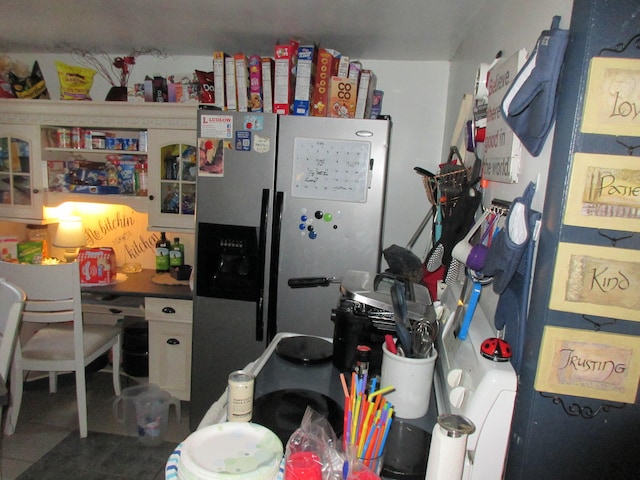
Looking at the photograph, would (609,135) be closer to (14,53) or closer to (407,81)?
(407,81)

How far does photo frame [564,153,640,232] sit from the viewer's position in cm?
69

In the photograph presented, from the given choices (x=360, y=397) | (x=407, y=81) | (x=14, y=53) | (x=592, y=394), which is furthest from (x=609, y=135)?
(x=14, y=53)

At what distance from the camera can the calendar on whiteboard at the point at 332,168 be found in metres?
2.06

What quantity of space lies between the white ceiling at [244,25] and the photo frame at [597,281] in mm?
1374

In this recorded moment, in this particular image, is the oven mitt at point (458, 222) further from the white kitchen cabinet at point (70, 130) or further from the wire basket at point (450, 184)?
the white kitchen cabinet at point (70, 130)

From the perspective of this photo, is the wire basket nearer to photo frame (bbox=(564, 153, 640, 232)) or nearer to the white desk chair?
photo frame (bbox=(564, 153, 640, 232))

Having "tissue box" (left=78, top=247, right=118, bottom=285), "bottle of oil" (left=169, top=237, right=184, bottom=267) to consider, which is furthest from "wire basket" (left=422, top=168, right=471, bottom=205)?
"tissue box" (left=78, top=247, right=118, bottom=285)

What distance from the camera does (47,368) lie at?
2.22 metres

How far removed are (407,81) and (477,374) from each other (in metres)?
2.18

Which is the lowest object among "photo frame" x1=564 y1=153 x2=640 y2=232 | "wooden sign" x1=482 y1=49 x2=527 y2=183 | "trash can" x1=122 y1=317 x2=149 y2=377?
"trash can" x1=122 y1=317 x2=149 y2=377

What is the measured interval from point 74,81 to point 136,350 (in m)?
1.77

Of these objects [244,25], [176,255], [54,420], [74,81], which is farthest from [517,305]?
[74,81]

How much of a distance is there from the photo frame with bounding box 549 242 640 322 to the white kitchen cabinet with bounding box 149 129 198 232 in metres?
2.17

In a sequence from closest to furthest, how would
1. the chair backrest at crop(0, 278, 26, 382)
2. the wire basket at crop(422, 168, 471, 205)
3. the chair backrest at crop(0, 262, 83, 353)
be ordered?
the wire basket at crop(422, 168, 471, 205), the chair backrest at crop(0, 278, 26, 382), the chair backrest at crop(0, 262, 83, 353)
